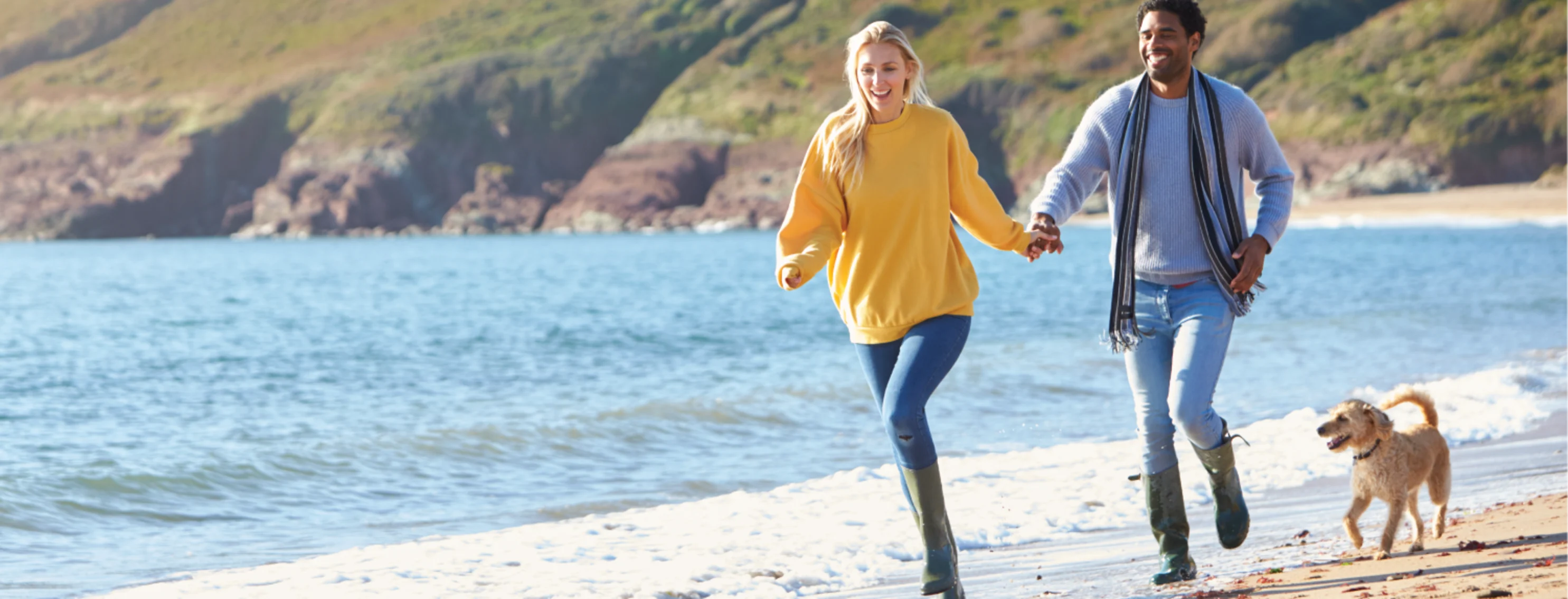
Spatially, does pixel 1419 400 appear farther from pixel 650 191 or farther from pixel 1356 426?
pixel 650 191

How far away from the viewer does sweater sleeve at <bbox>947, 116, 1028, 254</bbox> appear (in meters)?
4.07

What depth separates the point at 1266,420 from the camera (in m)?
9.67

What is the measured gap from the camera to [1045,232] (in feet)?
14.3

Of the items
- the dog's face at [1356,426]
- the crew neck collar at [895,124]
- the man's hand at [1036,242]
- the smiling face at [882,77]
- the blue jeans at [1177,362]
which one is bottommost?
the dog's face at [1356,426]

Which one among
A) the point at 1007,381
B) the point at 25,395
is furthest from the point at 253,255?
the point at 1007,381

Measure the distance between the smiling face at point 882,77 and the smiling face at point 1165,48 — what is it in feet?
2.56

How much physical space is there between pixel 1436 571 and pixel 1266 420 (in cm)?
564

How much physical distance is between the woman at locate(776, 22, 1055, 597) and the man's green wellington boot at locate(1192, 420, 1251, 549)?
920 millimetres

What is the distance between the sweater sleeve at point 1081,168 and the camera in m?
4.33

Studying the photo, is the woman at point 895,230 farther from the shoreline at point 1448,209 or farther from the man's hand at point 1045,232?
the shoreline at point 1448,209

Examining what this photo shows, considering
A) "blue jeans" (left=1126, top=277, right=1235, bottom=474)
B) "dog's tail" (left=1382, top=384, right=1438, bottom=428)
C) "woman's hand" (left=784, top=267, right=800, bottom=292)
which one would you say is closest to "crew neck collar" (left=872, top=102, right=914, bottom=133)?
"woman's hand" (left=784, top=267, right=800, bottom=292)

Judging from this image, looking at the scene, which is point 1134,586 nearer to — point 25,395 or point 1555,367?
point 1555,367

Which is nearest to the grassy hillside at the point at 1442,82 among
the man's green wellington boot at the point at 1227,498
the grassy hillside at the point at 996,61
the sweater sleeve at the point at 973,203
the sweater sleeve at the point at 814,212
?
the grassy hillside at the point at 996,61

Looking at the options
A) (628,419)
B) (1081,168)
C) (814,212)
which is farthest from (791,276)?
(628,419)
